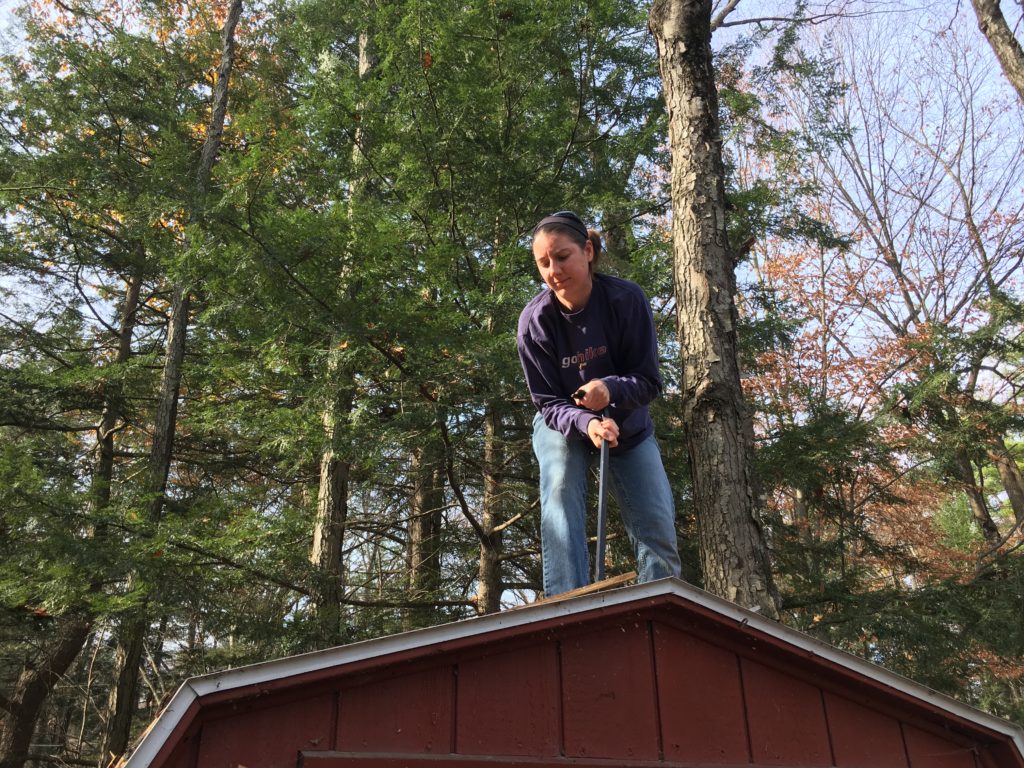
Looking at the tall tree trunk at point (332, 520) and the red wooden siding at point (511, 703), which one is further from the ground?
the tall tree trunk at point (332, 520)

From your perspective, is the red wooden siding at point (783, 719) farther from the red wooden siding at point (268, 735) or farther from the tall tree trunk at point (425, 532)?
the tall tree trunk at point (425, 532)

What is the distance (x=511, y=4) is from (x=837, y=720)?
557 centimetres

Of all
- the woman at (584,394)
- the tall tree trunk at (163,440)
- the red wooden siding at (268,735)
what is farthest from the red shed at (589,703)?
the tall tree trunk at (163,440)

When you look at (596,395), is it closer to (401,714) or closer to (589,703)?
(589,703)

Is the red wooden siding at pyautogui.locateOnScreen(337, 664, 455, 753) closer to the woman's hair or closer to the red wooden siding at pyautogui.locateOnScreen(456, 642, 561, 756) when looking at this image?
the red wooden siding at pyautogui.locateOnScreen(456, 642, 561, 756)

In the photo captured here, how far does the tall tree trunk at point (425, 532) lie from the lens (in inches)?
246

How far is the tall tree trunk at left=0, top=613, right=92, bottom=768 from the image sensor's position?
8547 millimetres

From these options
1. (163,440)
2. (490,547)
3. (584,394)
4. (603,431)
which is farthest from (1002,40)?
(163,440)

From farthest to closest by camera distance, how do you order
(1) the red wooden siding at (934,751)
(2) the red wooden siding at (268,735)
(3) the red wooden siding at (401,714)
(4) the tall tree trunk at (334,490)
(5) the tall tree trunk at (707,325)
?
(4) the tall tree trunk at (334,490) < (5) the tall tree trunk at (707,325) < (1) the red wooden siding at (934,751) < (3) the red wooden siding at (401,714) < (2) the red wooden siding at (268,735)

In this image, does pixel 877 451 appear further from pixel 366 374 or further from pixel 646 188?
pixel 366 374

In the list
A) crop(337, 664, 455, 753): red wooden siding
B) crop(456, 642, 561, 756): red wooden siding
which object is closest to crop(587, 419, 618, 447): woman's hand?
crop(456, 642, 561, 756): red wooden siding

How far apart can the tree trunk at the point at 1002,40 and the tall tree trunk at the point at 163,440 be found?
779 centimetres

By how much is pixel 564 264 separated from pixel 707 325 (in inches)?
59.4

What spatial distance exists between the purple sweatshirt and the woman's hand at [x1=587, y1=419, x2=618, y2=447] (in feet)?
0.55
